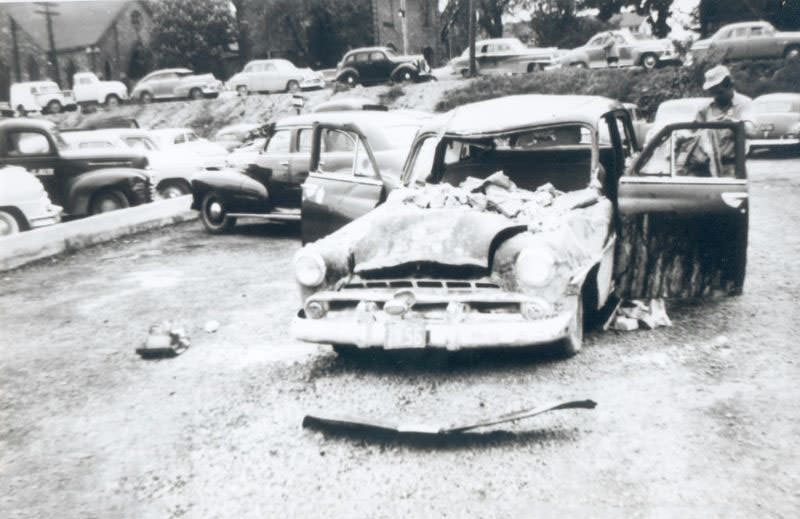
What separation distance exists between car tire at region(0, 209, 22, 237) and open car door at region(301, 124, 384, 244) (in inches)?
200

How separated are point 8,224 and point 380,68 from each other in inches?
801

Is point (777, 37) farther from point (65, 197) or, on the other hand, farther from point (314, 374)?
point (314, 374)

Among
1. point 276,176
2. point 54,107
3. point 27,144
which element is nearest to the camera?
point 276,176

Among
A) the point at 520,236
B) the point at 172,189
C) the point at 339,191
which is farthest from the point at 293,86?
the point at 520,236

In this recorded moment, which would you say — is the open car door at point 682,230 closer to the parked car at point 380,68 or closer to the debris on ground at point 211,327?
the debris on ground at point 211,327

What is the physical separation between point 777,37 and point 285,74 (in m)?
17.7

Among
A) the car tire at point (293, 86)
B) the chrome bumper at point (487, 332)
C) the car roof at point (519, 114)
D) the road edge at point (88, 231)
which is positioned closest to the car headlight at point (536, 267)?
the chrome bumper at point (487, 332)

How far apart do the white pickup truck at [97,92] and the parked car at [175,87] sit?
2.15ft

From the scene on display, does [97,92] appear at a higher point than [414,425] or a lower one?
higher

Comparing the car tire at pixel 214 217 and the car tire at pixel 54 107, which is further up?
the car tire at pixel 54 107

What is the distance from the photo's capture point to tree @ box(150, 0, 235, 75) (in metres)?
40.3

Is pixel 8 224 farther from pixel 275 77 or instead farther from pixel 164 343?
pixel 275 77

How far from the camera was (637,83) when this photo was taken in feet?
76.3

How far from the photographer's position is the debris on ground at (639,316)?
18.2ft
